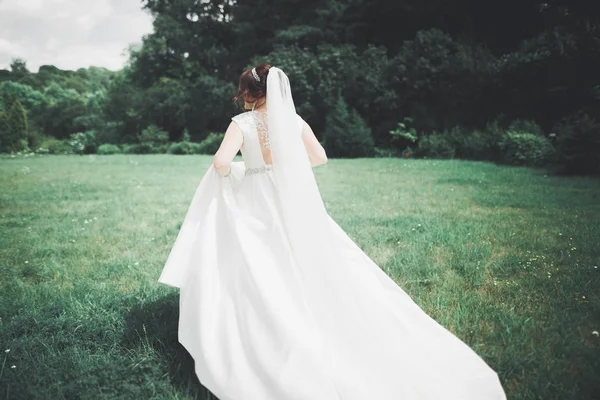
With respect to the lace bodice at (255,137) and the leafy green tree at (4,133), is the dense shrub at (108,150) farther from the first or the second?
the lace bodice at (255,137)

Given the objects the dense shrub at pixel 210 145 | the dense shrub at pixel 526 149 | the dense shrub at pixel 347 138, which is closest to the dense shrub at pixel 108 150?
the dense shrub at pixel 210 145

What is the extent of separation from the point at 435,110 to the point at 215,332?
23.6 m

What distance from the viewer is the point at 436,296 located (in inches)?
139

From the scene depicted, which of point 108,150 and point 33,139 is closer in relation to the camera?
point 33,139

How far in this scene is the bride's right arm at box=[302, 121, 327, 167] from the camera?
9.87ft

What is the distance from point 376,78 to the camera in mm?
23875

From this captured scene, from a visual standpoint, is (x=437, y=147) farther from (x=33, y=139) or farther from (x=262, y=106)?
(x=33, y=139)

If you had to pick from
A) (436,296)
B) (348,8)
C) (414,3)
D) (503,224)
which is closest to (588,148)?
(503,224)

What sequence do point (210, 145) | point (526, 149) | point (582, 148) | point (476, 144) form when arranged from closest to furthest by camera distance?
1. point (582, 148)
2. point (526, 149)
3. point (476, 144)
4. point (210, 145)

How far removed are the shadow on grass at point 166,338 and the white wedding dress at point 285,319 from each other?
208mm

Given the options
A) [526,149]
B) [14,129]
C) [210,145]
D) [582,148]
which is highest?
[14,129]

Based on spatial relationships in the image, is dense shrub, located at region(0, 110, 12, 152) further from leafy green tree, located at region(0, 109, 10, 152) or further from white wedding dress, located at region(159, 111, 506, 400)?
white wedding dress, located at region(159, 111, 506, 400)

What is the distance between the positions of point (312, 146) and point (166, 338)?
1806 mm

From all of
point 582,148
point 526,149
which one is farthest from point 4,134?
point 582,148
